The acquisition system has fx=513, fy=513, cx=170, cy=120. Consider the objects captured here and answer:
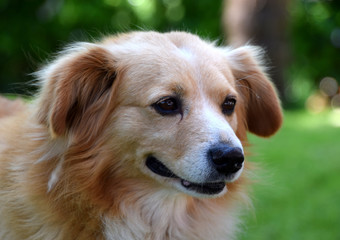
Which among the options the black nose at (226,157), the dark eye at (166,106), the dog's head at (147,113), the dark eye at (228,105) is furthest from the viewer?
the dark eye at (228,105)

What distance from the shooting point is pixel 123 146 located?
3371 millimetres

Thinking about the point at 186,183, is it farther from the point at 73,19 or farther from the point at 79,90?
the point at 73,19

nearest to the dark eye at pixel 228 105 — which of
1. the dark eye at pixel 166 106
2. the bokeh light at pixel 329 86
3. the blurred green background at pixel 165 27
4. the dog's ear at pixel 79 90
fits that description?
the dark eye at pixel 166 106

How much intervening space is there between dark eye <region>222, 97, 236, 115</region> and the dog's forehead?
78mm

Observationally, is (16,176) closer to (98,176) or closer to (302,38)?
(98,176)

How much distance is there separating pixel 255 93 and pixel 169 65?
3.32 ft

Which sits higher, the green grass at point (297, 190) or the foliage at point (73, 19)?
the green grass at point (297, 190)

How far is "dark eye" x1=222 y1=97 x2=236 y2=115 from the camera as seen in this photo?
3562 mm

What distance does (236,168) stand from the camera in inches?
125

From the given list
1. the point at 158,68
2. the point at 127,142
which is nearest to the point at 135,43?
the point at 158,68

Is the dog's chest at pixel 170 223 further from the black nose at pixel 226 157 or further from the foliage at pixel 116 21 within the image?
the foliage at pixel 116 21

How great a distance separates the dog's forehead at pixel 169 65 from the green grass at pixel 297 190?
996 millimetres

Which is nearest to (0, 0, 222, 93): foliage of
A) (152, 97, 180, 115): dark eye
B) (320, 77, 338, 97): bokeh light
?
(320, 77, 338, 97): bokeh light

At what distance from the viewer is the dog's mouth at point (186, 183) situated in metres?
3.28
